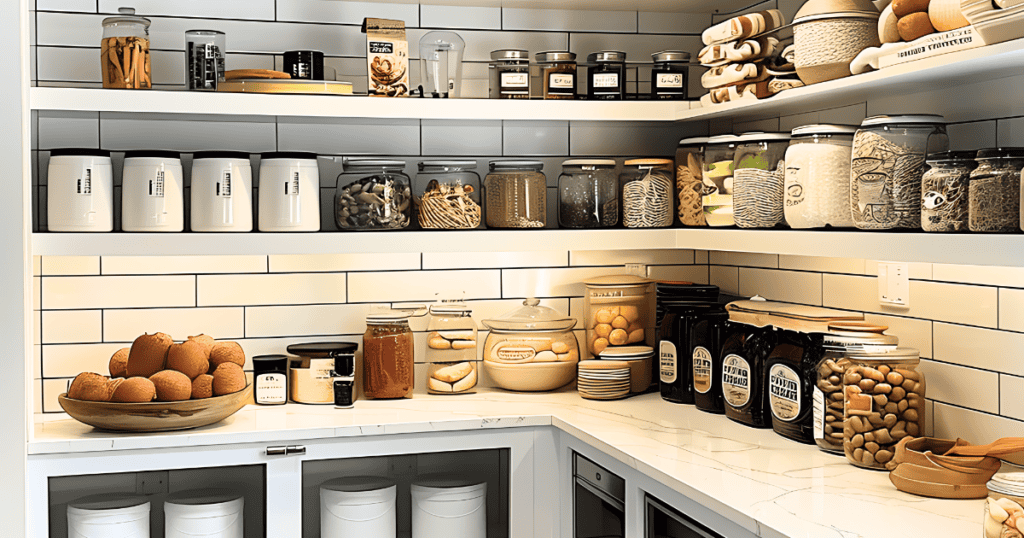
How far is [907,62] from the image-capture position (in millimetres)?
1755

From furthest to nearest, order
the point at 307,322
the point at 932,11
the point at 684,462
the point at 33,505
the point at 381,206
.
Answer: the point at 307,322 < the point at 381,206 < the point at 33,505 < the point at 684,462 < the point at 932,11

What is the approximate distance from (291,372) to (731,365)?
1.20 m

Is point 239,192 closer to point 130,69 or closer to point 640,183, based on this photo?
point 130,69

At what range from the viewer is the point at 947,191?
165 cm

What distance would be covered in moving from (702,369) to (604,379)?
0.98ft

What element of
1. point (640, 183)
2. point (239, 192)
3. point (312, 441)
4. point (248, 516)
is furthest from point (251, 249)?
point (640, 183)

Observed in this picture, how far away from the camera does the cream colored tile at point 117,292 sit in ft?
8.61

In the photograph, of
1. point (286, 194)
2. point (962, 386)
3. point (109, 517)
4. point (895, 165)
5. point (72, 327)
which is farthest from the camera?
point (72, 327)

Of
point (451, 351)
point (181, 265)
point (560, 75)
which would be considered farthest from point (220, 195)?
point (560, 75)

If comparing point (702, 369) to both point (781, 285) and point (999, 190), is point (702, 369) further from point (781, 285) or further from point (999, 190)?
point (999, 190)

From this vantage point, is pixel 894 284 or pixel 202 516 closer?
pixel 894 284

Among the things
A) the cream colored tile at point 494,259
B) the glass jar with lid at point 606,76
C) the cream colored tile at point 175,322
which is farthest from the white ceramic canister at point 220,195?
the glass jar with lid at point 606,76

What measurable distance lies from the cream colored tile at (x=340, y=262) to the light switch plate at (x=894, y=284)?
1318 mm

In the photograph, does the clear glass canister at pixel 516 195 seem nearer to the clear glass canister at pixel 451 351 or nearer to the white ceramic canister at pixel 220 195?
the clear glass canister at pixel 451 351
